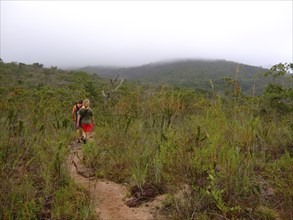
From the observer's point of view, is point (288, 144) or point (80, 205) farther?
point (288, 144)

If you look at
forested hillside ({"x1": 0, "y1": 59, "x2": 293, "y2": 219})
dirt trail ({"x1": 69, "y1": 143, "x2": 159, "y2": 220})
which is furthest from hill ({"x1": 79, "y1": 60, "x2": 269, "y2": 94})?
dirt trail ({"x1": 69, "y1": 143, "x2": 159, "y2": 220})

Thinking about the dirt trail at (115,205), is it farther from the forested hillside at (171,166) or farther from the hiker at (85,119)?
the hiker at (85,119)

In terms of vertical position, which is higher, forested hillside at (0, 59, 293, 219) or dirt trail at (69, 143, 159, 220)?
forested hillside at (0, 59, 293, 219)

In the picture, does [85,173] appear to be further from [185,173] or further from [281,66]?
[281,66]

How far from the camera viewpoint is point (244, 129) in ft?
13.6

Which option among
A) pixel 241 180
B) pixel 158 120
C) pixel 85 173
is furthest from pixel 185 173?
pixel 85 173

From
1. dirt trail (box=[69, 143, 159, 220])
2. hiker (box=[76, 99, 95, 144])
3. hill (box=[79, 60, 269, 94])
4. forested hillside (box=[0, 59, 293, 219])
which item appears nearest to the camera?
forested hillside (box=[0, 59, 293, 219])

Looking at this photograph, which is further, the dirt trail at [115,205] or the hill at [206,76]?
the hill at [206,76]

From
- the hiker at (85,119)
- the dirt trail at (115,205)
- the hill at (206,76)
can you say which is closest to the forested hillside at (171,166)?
the dirt trail at (115,205)

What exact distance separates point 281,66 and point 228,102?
3.41 metres

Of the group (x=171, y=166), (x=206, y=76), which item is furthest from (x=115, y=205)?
(x=206, y=76)

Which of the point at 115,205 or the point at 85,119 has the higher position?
the point at 85,119

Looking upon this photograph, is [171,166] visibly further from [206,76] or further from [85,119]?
[206,76]

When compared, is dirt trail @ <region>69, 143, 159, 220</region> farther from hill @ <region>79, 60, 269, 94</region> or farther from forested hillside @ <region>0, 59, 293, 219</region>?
hill @ <region>79, 60, 269, 94</region>
